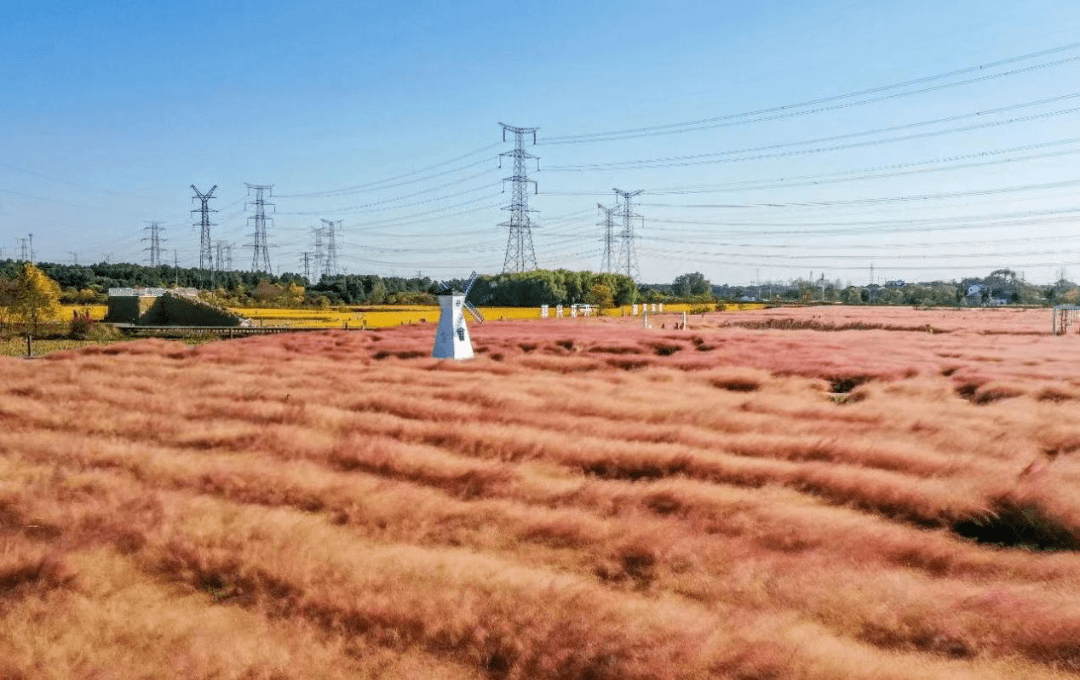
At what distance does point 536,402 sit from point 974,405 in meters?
9.07

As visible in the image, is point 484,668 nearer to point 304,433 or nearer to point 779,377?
point 304,433

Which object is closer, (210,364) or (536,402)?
(536,402)

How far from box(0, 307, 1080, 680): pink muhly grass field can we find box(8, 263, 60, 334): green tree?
1230 inches

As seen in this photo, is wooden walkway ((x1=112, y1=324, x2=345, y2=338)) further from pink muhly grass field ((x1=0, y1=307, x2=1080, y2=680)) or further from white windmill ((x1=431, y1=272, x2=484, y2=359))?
pink muhly grass field ((x1=0, y1=307, x2=1080, y2=680))

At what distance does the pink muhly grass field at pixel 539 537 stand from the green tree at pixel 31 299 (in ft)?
103

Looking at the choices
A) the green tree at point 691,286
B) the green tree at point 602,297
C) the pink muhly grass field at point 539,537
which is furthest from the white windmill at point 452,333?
the green tree at point 691,286

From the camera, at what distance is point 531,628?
533 cm

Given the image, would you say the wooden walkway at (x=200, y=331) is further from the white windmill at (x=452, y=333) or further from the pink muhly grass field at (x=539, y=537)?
the pink muhly grass field at (x=539, y=537)

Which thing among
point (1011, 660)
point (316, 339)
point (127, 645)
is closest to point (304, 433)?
point (127, 645)

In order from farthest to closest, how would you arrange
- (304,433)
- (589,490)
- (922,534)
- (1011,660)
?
1. (304,433)
2. (589,490)
3. (922,534)
4. (1011,660)

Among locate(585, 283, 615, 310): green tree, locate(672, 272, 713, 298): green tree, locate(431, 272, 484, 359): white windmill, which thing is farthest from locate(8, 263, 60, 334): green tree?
locate(672, 272, 713, 298): green tree

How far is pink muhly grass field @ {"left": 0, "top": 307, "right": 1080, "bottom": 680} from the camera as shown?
5117mm

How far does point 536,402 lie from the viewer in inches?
613

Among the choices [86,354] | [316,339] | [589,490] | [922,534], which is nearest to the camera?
[922,534]
